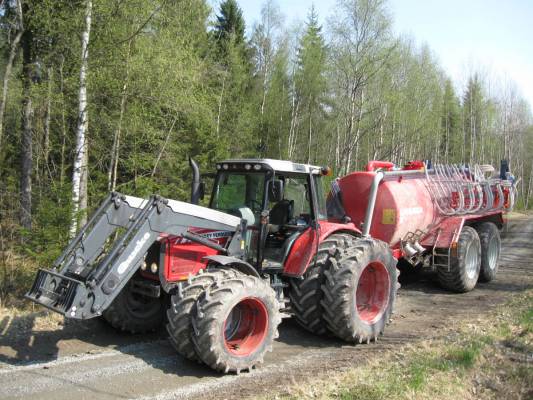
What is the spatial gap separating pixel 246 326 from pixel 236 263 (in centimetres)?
70

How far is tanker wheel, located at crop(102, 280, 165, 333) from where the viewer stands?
588 cm

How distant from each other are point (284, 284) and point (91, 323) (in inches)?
101

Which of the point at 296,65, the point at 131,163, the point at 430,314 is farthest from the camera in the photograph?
the point at 296,65

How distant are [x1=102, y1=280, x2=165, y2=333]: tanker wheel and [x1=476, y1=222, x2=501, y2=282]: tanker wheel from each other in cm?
725

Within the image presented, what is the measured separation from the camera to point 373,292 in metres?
6.78

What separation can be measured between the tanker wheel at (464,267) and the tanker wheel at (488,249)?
1.51 ft

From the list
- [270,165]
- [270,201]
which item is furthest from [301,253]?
[270,165]

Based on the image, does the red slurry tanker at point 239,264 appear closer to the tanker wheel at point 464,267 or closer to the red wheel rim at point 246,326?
the red wheel rim at point 246,326

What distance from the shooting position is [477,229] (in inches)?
425

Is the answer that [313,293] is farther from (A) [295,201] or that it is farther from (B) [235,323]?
(A) [295,201]

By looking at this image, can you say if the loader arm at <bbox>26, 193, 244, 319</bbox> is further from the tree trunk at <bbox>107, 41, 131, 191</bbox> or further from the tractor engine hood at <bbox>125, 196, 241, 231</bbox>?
the tree trunk at <bbox>107, 41, 131, 191</bbox>

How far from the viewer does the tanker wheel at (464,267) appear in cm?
913

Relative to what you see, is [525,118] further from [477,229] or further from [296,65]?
[477,229]

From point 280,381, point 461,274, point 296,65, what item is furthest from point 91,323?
point 296,65
